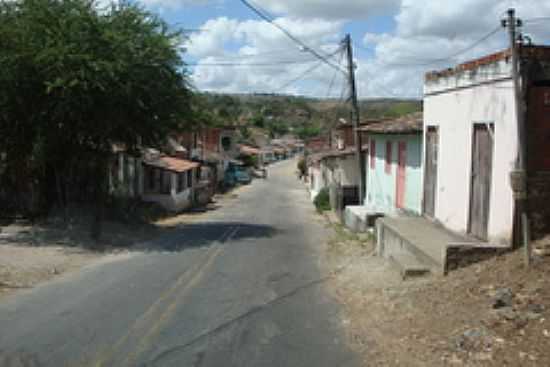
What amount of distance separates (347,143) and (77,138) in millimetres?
30451

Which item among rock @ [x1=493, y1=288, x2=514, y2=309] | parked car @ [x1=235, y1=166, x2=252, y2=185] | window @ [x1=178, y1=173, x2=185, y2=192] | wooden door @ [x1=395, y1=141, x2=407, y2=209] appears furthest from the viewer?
parked car @ [x1=235, y1=166, x2=252, y2=185]

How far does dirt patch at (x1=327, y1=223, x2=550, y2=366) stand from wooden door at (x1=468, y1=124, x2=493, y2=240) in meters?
1.94

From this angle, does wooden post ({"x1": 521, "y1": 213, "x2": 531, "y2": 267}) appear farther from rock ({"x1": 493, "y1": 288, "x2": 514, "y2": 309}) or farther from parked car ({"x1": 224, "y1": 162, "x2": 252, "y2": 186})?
parked car ({"x1": 224, "y1": 162, "x2": 252, "y2": 186})

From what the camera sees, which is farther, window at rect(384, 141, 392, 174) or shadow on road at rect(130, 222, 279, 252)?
window at rect(384, 141, 392, 174)

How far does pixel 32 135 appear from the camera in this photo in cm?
2009

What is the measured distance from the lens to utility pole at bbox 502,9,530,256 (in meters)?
9.40

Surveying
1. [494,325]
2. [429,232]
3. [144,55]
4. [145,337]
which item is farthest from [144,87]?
[494,325]

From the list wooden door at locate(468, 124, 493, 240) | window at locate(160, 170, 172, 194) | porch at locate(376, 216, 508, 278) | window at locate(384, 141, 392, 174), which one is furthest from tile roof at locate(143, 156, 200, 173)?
wooden door at locate(468, 124, 493, 240)

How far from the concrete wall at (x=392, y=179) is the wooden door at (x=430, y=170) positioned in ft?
3.65

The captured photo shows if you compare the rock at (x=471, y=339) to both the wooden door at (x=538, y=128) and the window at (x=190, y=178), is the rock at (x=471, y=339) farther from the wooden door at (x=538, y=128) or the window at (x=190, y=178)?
the window at (x=190, y=178)

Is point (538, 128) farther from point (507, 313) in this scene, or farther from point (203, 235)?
point (203, 235)

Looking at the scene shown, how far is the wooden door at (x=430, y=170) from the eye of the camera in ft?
51.0

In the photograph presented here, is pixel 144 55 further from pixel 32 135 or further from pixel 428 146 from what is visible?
pixel 428 146

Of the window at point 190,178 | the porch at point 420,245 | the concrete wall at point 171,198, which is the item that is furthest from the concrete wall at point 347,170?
the porch at point 420,245
